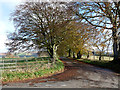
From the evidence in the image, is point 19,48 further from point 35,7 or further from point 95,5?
point 95,5

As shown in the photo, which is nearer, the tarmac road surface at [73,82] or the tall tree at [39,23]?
the tarmac road surface at [73,82]

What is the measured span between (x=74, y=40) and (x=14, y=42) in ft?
32.6

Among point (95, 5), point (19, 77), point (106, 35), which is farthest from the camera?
point (106, 35)

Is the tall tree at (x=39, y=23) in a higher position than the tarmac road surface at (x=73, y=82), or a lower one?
higher

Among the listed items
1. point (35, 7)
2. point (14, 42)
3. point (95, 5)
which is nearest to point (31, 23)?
point (35, 7)

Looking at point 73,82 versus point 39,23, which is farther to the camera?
point 39,23

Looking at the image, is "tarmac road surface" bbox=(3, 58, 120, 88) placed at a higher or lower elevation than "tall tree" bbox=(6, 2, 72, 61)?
lower

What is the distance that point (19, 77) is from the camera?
25.8ft

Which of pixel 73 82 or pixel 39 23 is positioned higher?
pixel 39 23

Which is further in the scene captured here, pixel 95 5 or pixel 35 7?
pixel 35 7

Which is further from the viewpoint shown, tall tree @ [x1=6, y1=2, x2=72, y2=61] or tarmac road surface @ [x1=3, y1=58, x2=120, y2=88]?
tall tree @ [x1=6, y1=2, x2=72, y2=61]

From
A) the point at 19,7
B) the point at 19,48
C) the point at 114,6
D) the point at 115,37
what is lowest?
the point at 19,48

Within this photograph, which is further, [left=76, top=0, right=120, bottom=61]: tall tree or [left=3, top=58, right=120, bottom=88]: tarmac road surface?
[left=76, top=0, right=120, bottom=61]: tall tree

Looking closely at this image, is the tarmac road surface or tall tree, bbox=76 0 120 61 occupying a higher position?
tall tree, bbox=76 0 120 61
